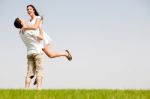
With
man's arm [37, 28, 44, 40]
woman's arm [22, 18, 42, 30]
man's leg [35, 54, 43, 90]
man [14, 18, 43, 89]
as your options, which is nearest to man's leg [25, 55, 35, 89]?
man [14, 18, 43, 89]

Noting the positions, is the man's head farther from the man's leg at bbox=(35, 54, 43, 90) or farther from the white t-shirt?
the man's leg at bbox=(35, 54, 43, 90)

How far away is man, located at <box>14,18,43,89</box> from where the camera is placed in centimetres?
1108

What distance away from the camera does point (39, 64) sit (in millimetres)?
11438

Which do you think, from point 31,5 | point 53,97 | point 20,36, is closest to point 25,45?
point 20,36

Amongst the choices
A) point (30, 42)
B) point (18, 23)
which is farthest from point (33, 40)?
point (18, 23)

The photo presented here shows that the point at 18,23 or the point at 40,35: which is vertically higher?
the point at 18,23

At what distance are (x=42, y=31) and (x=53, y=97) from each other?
4.03 m

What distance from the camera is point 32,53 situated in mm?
11117

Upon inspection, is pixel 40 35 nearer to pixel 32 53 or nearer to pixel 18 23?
pixel 32 53

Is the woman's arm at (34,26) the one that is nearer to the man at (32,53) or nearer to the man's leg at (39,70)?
the man at (32,53)

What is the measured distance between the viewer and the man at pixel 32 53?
11.1m

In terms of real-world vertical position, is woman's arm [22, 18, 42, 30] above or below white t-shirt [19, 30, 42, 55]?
above

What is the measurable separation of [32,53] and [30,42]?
0.33m

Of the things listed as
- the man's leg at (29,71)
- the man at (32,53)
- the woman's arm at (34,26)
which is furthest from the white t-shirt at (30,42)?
the man's leg at (29,71)
